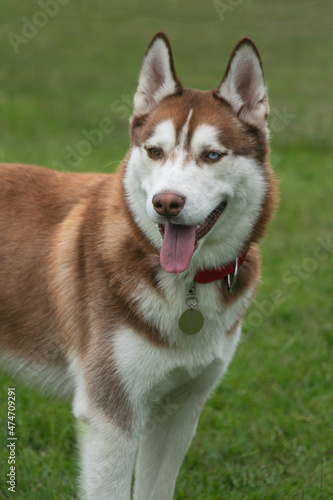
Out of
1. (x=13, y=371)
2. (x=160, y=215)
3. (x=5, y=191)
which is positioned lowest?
(x=13, y=371)

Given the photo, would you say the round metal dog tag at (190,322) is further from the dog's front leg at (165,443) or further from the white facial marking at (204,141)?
the white facial marking at (204,141)

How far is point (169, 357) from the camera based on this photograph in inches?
118

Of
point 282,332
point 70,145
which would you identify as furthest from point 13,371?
point 70,145

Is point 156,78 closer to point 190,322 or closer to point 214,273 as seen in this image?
point 214,273

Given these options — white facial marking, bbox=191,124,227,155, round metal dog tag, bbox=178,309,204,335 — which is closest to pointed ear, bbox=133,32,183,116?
white facial marking, bbox=191,124,227,155

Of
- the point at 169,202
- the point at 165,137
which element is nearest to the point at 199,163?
the point at 165,137

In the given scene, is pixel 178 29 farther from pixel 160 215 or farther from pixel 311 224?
pixel 160 215

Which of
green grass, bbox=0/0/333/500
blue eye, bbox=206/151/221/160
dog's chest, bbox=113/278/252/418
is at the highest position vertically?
blue eye, bbox=206/151/221/160

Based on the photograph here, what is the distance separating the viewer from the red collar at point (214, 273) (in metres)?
3.08

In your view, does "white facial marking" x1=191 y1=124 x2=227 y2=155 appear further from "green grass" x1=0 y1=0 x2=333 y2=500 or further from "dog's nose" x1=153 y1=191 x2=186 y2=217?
"green grass" x1=0 y1=0 x2=333 y2=500

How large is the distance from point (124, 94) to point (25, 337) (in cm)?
989

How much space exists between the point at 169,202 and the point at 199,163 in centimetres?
31

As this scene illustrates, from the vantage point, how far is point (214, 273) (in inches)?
122

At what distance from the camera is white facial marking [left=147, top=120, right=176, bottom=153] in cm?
291
